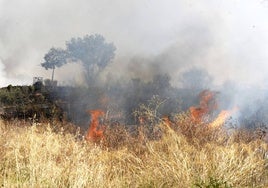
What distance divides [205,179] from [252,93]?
13.3m

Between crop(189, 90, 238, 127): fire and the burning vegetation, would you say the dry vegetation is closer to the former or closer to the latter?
→ the burning vegetation

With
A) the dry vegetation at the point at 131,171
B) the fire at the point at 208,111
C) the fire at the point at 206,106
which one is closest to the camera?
the dry vegetation at the point at 131,171

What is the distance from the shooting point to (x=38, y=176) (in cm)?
623

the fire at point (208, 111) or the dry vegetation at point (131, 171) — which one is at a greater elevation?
the fire at point (208, 111)

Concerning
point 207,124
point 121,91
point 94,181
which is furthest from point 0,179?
point 121,91

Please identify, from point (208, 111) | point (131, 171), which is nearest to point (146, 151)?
point (131, 171)

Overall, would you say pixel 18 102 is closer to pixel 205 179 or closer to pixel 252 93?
pixel 252 93

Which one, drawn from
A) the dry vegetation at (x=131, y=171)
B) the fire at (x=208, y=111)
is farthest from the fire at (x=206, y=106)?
the dry vegetation at (x=131, y=171)

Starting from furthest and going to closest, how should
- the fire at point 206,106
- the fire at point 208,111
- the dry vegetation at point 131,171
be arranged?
the fire at point 206,106
the fire at point 208,111
the dry vegetation at point 131,171

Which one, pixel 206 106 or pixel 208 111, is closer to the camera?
pixel 208 111

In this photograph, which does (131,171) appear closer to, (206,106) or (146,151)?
(146,151)

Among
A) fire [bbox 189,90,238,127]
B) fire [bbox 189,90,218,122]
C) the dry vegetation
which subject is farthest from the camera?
fire [bbox 189,90,218,122]

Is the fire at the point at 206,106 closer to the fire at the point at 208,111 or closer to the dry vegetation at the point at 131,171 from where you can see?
the fire at the point at 208,111

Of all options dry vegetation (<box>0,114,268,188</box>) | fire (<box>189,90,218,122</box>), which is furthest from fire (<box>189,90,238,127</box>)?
dry vegetation (<box>0,114,268,188</box>)
